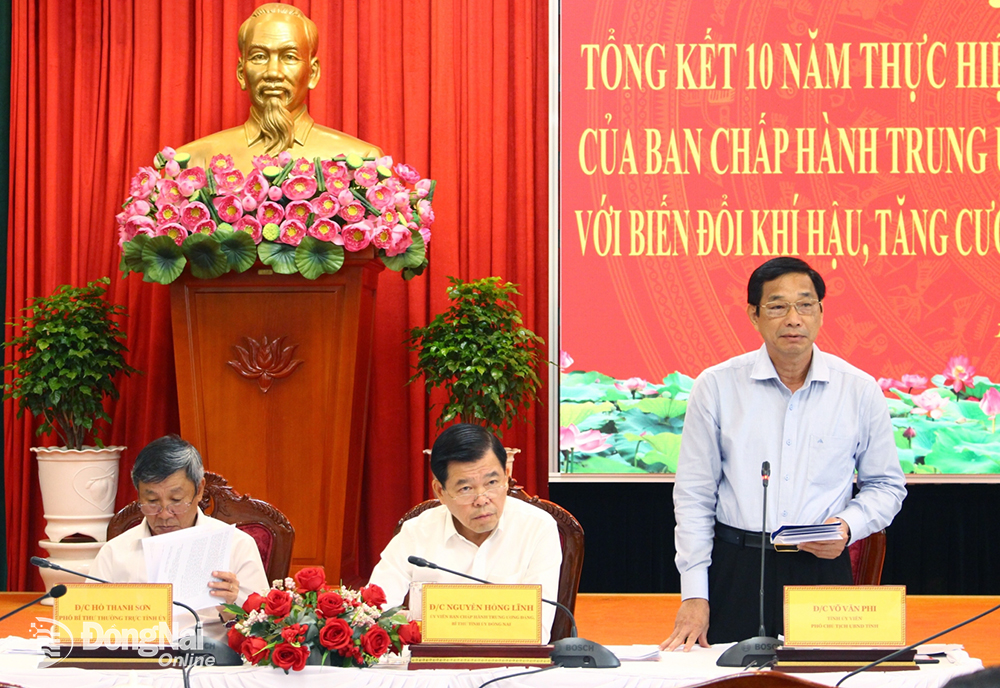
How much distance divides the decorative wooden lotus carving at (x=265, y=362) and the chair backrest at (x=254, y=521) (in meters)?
1.23

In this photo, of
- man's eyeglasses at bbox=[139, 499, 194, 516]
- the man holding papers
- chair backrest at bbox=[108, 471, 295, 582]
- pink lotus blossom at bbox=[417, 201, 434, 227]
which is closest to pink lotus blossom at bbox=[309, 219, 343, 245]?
pink lotus blossom at bbox=[417, 201, 434, 227]

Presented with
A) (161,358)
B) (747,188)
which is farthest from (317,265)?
(747,188)

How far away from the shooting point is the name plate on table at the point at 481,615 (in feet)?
5.96

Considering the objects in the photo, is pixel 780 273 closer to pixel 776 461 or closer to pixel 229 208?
pixel 776 461

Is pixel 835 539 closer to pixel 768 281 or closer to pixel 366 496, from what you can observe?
pixel 768 281

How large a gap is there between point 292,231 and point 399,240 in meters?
0.36

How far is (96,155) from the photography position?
466 centimetres

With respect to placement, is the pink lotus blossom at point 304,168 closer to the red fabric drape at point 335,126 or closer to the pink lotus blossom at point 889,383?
the red fabric drape at point 335,126

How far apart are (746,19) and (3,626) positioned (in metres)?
3.68

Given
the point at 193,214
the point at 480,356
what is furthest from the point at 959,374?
the point at 193,214

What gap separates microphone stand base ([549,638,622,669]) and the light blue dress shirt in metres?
0.41

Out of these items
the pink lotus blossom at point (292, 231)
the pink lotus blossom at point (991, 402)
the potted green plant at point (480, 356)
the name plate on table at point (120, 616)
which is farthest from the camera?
the pink lotus blossom at point (991, 402)

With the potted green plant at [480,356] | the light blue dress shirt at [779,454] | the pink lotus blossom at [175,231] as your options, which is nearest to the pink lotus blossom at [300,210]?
the pink lotus blossom at [175,231]

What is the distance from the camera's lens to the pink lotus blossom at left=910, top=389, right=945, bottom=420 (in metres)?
4.38
